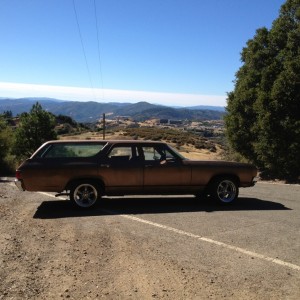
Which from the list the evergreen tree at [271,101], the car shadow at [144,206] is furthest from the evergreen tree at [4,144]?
the car shadow at [144,206]

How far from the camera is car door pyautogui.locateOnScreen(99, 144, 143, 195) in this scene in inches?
348

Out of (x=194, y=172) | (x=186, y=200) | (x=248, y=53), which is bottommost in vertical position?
(x=186, y=200)

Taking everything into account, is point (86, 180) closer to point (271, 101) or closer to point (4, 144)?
point (271, 101)

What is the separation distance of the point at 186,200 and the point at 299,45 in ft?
35.9

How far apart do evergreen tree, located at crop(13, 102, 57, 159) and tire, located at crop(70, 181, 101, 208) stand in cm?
3589

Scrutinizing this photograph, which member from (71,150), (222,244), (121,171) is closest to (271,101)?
(121,171)

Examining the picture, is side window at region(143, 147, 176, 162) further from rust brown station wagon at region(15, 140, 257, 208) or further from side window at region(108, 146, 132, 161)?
side window at region(108, 146, 132, 161)

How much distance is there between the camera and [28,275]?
4.64m

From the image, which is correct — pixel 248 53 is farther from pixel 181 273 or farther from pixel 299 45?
pixel 181 273

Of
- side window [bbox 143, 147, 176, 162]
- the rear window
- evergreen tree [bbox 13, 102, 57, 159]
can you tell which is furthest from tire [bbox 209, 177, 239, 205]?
evergreen tree [bbox 13, 102, 57, 159]

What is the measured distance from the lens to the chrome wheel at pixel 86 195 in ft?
28.8

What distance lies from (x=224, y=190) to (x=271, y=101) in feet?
28.6

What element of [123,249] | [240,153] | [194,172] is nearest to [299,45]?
[240,153]

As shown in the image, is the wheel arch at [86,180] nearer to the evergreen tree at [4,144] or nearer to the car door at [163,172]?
the car door at [163,172]
